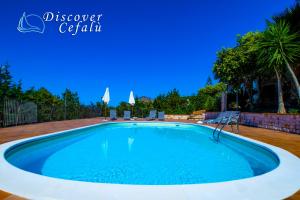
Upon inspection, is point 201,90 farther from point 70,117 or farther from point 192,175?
point 192,175

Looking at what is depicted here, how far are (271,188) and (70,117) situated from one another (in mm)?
16968

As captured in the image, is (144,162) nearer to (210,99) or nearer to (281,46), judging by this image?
(281,46)

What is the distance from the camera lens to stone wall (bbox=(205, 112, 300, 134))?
954cm

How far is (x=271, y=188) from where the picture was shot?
281 centimetres

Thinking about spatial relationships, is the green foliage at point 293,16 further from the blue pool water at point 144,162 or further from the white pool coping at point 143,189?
the white pool coping at point 143,189

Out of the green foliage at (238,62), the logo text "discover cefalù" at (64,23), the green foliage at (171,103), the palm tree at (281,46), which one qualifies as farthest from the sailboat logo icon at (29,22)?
the palm tree at (281,46)

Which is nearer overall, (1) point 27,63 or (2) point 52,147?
(2) point 52,147

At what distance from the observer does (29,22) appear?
1678 centimetres

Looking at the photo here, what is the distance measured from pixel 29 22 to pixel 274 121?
615 inches

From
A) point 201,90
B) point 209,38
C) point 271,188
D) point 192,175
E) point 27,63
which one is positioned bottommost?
point 192,175

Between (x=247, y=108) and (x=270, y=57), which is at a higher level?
(x=270, y=57)

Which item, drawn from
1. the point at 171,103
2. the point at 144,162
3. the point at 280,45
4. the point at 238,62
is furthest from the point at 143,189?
the point at 171,103

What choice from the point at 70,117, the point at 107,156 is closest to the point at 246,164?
the point at 107,156

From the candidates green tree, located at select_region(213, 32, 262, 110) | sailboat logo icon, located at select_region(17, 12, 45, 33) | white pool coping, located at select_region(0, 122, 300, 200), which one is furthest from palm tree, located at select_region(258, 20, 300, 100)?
sailboat logo icon, located at select_region(17, 12, 45, 33)
